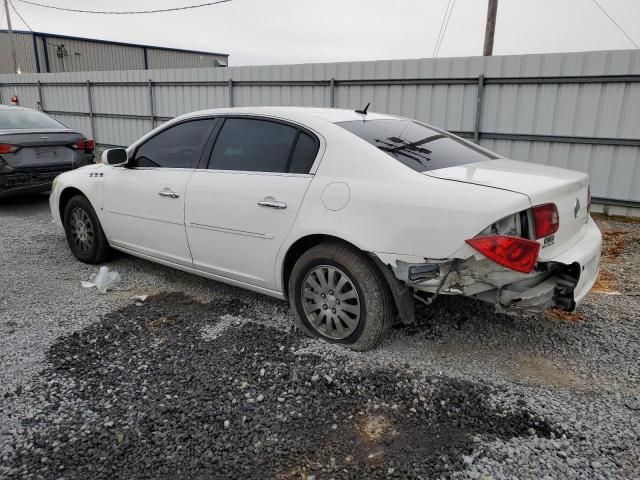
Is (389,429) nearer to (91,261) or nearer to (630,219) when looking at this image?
(91,261)

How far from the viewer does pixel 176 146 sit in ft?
14.0

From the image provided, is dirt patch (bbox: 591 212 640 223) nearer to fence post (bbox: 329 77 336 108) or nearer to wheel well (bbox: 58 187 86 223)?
fence post (bbox: 329 77 336 108)

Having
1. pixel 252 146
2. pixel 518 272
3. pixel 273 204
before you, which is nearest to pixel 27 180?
pixel 252 146

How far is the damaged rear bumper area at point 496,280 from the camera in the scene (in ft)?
9.24

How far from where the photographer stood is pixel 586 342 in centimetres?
352

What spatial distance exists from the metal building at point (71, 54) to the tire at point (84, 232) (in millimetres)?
23375

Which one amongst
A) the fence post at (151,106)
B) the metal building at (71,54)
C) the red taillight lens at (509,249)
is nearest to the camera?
the red taillight lens at (509,249)

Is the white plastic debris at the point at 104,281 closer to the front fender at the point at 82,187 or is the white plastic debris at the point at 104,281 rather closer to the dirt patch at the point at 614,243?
the front fender at the point at 82,187

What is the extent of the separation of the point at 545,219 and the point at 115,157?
11.4 ft

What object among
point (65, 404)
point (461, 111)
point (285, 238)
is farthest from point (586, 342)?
point (461, 111)

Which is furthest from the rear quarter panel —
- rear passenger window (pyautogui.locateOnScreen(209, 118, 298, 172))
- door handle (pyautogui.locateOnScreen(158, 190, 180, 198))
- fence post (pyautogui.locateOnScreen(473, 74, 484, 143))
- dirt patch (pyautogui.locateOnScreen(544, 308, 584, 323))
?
fence post (pyautogui.locateOnScreen(473, 74, 484, 143))

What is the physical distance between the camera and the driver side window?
4098 millimetres

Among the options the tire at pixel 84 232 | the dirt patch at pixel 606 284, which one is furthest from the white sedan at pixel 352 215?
the dirt patch at pixel 606 284

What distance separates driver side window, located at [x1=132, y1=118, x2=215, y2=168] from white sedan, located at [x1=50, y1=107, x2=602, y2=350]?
0.04 feet
